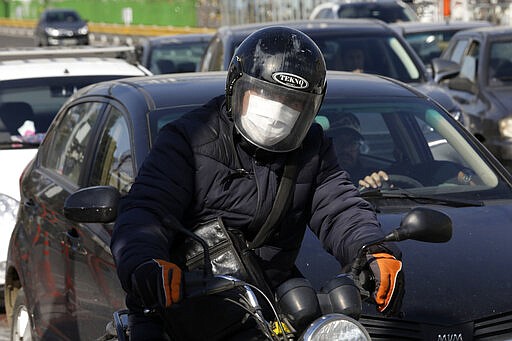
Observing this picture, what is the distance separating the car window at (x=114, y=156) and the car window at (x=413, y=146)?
3.20 feet

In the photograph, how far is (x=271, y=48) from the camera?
12.7ft

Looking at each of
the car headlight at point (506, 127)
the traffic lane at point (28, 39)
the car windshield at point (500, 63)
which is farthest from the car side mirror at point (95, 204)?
the traffic lane at point (28, 39)

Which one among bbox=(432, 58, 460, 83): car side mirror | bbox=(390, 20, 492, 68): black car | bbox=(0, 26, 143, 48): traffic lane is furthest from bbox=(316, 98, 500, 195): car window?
bbox=(0, 26, 143, 48): traffic lane

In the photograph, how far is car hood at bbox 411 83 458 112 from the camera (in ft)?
35.9

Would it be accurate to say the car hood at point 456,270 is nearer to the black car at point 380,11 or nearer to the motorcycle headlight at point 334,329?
the motorcycle headlight at point 334,329

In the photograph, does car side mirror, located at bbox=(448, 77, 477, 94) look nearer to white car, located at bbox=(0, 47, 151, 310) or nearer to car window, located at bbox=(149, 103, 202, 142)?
white car, located at bbox=(0, 47, 151, 310)

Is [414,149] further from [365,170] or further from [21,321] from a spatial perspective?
[21,321]

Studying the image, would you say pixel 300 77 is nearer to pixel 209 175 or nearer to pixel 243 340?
pixel 209 175

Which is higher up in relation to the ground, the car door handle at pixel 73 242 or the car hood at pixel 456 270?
the car hood at pixel 456 270

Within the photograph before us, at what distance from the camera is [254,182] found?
3.99 metres

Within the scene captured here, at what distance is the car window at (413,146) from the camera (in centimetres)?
618

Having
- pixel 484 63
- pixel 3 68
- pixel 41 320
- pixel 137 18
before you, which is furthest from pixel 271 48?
pixel 137 18

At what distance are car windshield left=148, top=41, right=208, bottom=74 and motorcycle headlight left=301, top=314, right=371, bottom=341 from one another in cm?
1380

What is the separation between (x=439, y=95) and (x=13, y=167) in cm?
398
